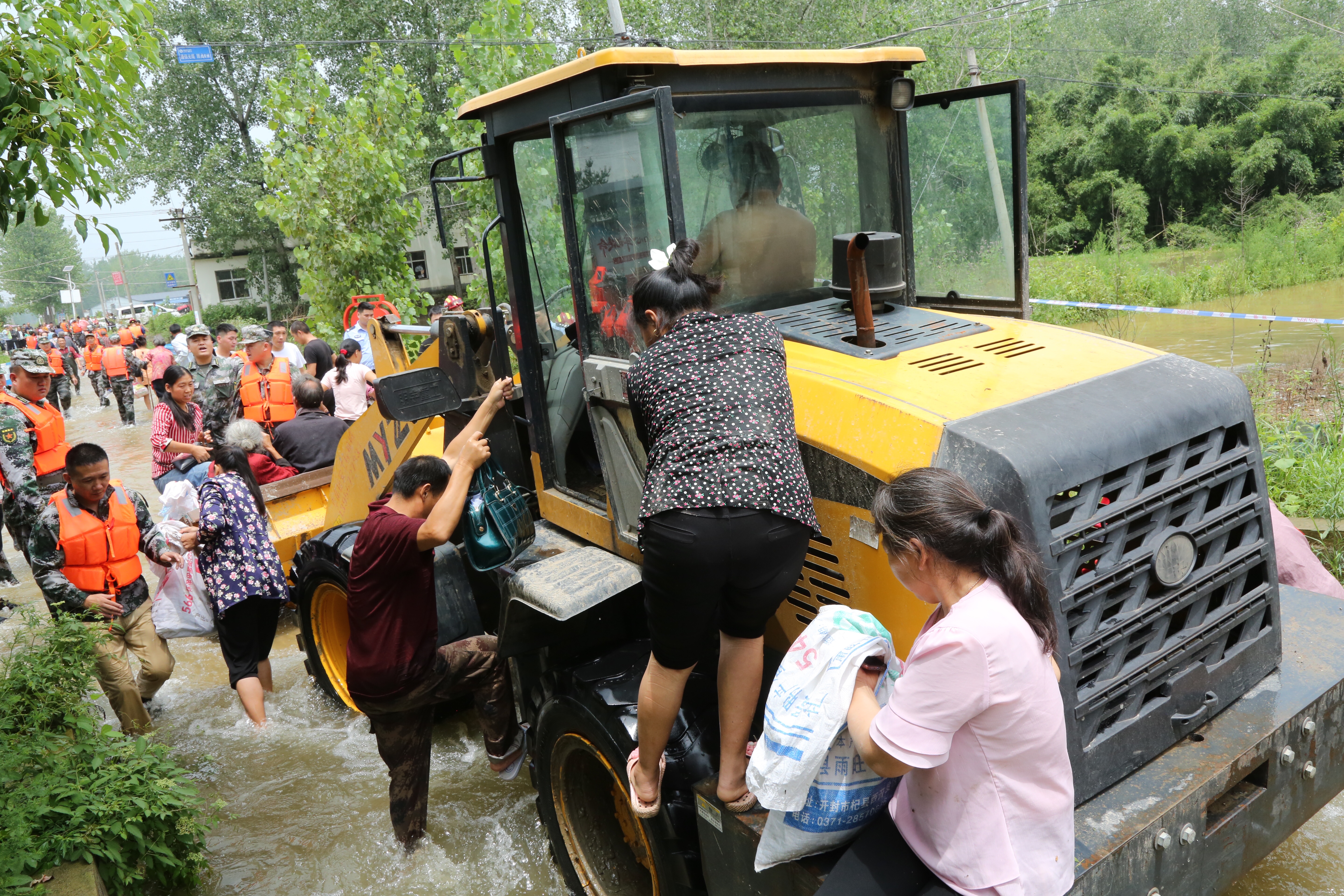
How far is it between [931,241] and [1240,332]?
503 inches

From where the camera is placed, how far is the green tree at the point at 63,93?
3.12 metres

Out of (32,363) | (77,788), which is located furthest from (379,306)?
(77,788)

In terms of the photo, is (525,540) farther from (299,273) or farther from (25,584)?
(299,273)

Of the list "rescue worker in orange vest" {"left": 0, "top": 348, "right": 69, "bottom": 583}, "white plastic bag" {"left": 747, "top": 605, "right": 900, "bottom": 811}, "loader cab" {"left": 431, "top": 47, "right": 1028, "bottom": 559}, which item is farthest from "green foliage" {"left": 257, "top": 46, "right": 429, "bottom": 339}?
"white plastic bag" {"left": 747, "top": 605, "right": 900, "bottom": 811}

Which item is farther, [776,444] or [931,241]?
[931,241]

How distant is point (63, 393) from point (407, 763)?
762 inches

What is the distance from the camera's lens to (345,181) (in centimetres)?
1182

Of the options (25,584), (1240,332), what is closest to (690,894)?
(25,584)

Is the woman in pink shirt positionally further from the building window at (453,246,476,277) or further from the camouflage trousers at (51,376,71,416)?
the camouflage trousers at (51,376,71,416)

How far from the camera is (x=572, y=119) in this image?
302 centimetres

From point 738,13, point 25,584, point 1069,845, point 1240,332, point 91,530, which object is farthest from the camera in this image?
point 738,13

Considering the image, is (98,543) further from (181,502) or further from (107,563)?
(181,502)

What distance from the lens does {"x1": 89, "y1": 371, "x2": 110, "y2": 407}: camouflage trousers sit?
2275cm

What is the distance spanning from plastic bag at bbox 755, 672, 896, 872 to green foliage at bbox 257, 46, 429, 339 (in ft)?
36.2
